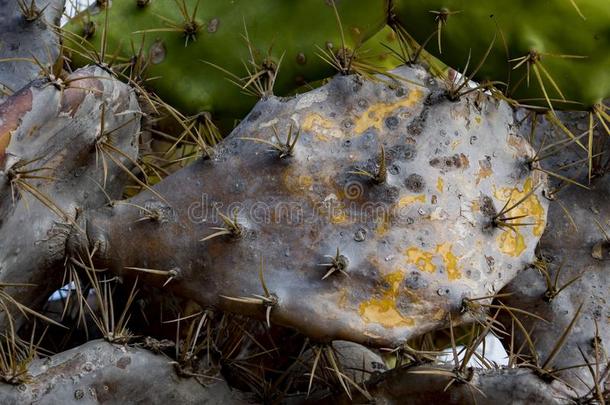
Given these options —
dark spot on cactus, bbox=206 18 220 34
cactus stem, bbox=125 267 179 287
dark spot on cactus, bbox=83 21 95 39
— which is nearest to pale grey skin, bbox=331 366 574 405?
cactus stem, bbox=125 267 179 287

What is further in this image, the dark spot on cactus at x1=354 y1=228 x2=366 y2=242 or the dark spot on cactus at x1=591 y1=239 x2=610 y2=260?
the dark spot on cactus at x1=591 y1=239 x2=610 y2=260

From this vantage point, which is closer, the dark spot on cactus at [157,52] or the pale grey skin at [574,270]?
the pale grey skin at [574,270]

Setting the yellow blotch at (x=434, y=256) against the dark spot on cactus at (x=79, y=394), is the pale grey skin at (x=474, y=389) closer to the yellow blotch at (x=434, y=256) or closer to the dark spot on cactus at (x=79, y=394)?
the yellow blotch at (x=434, y=256)

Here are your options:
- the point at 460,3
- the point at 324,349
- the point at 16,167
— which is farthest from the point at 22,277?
the point at 460,3

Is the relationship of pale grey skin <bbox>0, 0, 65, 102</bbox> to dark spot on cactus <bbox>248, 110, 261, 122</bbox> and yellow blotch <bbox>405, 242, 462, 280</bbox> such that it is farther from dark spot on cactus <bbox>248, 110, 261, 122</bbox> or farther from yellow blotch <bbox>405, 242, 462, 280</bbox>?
yellow blotch <bbox>405, 242, 462, 280</bbox>

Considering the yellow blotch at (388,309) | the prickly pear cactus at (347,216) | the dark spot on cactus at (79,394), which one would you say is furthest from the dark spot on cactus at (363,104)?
the dark spot on cactus at (79,394)

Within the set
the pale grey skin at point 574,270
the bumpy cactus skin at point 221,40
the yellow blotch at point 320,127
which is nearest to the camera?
the yellow blotch at point 320,127

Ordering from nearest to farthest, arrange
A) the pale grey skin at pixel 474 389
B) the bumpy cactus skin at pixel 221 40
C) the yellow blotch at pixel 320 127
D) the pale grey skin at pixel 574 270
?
the pale grey skin at pixel 474 389 < the yellow blotch at pixel 320 127 < the pale grey skin at pixel 574 270 < the bumpy cactus skin at pixel 221 40

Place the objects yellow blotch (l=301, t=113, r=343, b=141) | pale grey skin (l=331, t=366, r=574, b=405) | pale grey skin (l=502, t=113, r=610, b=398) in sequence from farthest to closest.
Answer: pale grey skin (l=502, t=113, r=610, b=398), yellow blotch (l=301, t=113, r=343, b=141), pale grey skin (l=331, t=366, r=574, b=405)
